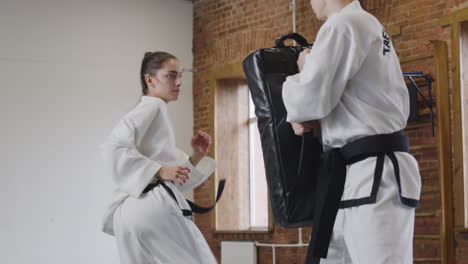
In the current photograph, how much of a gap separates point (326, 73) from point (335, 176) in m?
0.33

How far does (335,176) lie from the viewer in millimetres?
2328

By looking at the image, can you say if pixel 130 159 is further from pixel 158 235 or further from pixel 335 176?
pixel 335 176

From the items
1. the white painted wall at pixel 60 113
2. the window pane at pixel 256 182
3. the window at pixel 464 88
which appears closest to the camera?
the window at pixel 464 88

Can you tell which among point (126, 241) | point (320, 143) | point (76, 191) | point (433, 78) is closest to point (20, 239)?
point (76, 191)

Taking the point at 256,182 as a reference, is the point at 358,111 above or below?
above

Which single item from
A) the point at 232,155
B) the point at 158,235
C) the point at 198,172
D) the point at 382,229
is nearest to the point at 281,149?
the point at 382,229

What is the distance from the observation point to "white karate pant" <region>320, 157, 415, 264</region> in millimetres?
2172

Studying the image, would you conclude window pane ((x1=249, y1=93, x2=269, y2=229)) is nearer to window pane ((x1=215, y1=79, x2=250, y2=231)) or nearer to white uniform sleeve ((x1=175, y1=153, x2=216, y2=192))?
window pane ((x1=215, y1=79, x2=250, y2=231))

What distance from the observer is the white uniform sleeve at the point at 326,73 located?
2.29 metres

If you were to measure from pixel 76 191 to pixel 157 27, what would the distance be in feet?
6.97

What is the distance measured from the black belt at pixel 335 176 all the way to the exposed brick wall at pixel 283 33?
338 cm

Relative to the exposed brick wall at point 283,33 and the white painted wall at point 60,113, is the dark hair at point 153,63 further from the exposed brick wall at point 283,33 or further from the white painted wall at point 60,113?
the white painted wall at point 60,113

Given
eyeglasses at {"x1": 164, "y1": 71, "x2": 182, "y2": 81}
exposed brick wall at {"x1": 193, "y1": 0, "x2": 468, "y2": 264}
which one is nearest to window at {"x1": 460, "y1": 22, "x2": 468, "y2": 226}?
exposed brick wall at {"x1": 193, "y1": 0, "x2": 468, "y2": 264}

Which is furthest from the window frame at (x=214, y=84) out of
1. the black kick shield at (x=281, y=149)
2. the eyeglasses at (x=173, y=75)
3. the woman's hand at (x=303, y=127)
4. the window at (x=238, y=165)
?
the woman's hand at (x=303, y=127)
